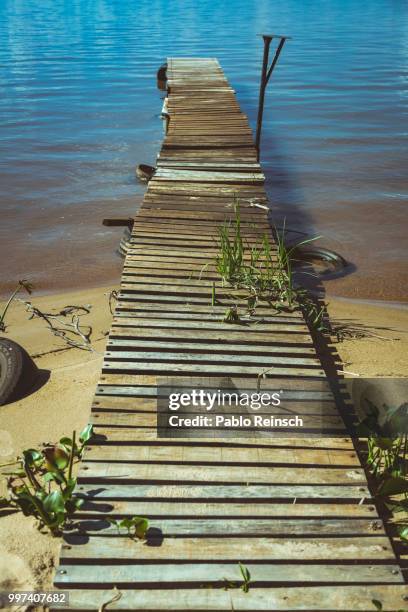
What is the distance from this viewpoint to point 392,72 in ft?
86.2

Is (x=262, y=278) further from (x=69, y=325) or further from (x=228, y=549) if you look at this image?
(x=228, y=549)

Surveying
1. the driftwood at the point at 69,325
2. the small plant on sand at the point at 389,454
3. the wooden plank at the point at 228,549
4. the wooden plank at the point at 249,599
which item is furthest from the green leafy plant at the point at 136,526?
the driftwood at the point at 69,325

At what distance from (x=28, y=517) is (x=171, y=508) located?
96 cm

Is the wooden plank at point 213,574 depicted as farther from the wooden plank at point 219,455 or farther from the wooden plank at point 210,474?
the wooden plank at point 219,455

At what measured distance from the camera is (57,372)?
6055 millimetres

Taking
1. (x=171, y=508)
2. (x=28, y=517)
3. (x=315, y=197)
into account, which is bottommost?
(x=315, y=197)

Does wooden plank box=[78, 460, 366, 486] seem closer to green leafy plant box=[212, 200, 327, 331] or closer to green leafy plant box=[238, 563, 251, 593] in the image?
green leafy plant box=[238, 563, 251, 593]

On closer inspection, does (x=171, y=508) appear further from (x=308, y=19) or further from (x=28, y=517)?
(x=308, y=19)

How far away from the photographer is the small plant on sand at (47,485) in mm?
3803

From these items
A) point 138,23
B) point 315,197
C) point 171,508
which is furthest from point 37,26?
point 171,508

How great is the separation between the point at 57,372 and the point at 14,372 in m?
0.48

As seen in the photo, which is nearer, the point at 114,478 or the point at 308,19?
the point at 114,478

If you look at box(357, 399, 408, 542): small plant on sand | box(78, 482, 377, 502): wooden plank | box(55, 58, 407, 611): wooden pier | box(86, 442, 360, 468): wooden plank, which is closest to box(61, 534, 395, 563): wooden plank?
box(55, 58, 407, 611): wooden pier

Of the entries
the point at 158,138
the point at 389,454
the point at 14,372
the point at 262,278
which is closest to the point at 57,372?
the point at 14,372
